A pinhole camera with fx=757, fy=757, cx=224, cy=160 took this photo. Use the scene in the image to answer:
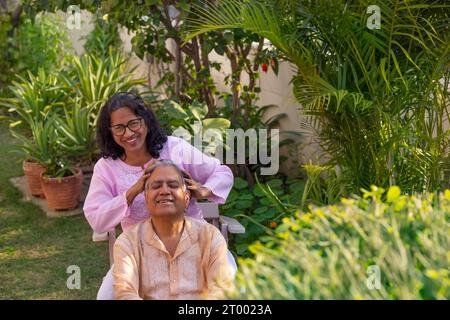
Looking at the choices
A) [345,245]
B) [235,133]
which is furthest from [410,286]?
[235,133]

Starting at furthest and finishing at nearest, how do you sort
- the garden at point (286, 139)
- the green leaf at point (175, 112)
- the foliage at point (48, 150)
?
1. the foliage at point (48, 150)
2. the green leaf at point (175, 112)
3. the garden at point (286, 139)

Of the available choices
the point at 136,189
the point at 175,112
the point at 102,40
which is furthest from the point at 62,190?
the point at 102,40

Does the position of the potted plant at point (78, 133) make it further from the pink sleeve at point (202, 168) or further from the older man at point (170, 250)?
the older man at point (170, 250)

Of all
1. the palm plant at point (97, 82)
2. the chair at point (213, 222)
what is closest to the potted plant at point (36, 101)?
the palm plant at point (97, 82)

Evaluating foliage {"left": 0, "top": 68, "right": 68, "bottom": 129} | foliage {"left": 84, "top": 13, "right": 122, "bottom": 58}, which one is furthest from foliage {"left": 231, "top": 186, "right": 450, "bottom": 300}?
foliage {"left": 84, "top": 13, "right": 122, "bottom": 58}

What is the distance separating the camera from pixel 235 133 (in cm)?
615

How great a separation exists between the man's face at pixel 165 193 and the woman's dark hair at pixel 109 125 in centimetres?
58

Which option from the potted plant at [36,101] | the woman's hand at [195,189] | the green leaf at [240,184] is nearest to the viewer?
the woman's hand at [195,189]

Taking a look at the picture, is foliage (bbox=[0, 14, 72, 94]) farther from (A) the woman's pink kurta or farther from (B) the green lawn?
(A) the woman's pink kurta

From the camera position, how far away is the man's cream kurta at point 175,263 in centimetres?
314

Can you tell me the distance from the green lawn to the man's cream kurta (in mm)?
1548

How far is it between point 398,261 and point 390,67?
2259 millimetres

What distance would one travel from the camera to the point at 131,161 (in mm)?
3775

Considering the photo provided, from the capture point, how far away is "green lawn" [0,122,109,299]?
4719 mm
